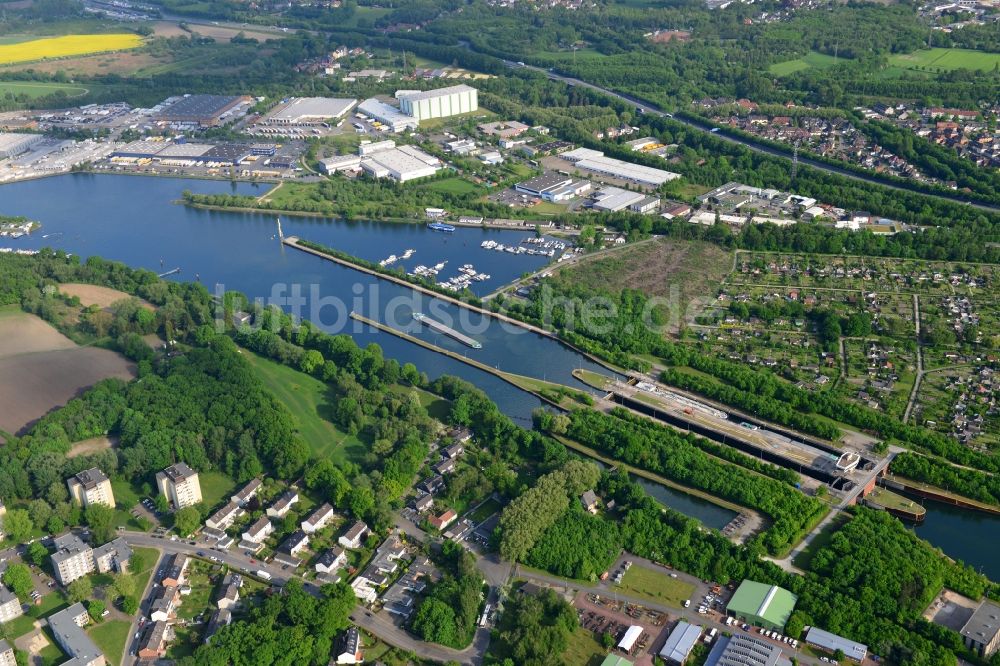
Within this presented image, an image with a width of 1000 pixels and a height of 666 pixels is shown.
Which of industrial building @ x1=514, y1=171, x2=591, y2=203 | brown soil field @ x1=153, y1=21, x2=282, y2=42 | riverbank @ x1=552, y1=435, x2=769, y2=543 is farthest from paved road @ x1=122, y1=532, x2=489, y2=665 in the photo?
brown soil field @ x1=153, y1=21, x2=282, y2=42

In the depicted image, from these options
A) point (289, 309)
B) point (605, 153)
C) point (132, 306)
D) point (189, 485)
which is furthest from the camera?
point (605, 153)

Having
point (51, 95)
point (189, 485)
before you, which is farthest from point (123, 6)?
point (189, 485)

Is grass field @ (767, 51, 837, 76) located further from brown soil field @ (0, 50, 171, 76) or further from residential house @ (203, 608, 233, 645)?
residential house @ (203, 608, 233, 645)

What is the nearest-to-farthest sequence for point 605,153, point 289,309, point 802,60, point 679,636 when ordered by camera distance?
point 679,636, point 289,309, point 605,153, point 802,60

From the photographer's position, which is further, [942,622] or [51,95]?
[51,95]

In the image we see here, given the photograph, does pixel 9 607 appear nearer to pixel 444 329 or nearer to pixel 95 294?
pixel 444 329

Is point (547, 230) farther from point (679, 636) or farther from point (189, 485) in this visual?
point (679, 636)
